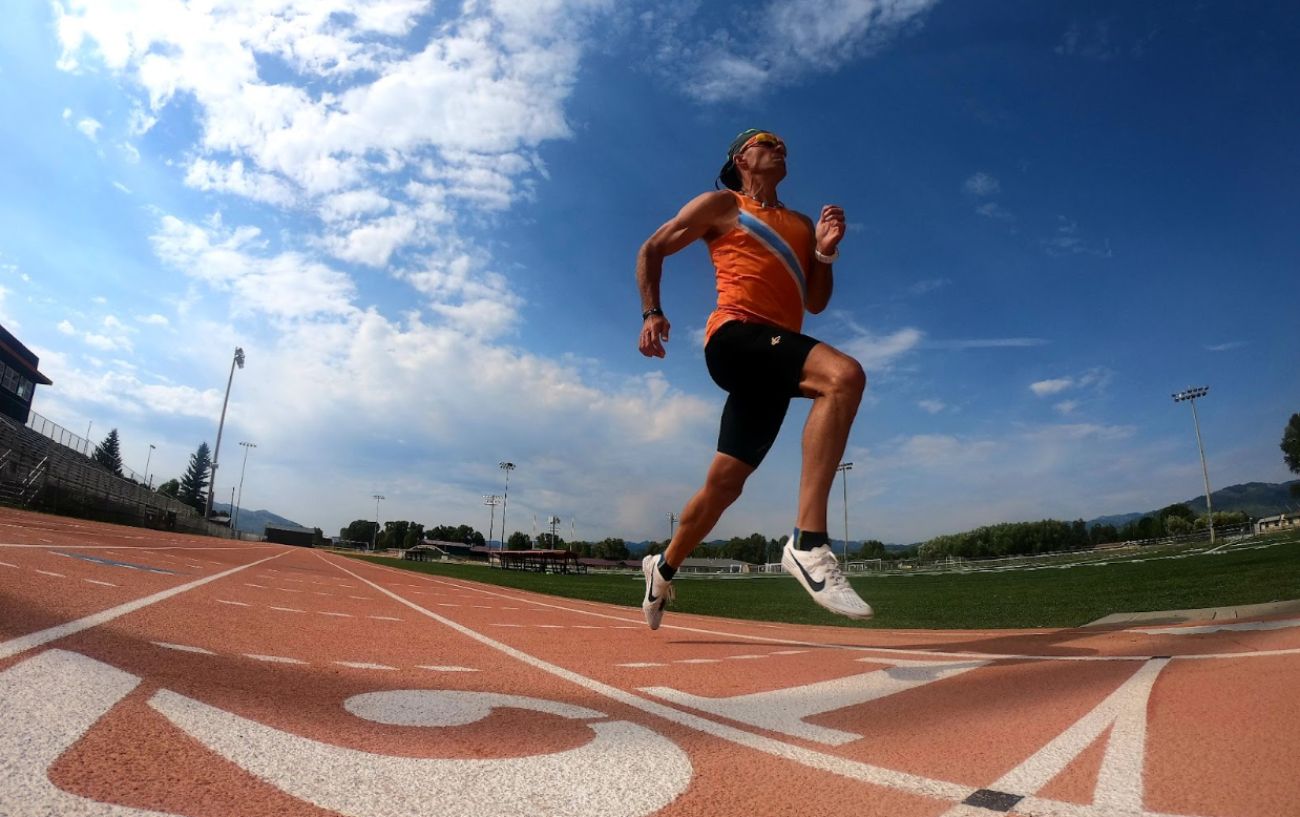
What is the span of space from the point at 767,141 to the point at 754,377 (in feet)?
5.16

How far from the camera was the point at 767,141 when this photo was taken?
3875mm

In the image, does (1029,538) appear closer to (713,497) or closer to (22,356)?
(713,497)

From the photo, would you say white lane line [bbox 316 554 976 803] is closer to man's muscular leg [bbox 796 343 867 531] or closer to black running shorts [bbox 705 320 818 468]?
man's muscular leg [bbox 796 343 867 531]

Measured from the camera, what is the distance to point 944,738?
6.05ft

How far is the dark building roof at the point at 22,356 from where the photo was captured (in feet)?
168

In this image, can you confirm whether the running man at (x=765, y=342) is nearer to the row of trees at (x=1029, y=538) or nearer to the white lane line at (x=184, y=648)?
the white lane line at (x=184, y=648)

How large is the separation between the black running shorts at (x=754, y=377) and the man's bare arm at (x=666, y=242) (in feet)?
1.05

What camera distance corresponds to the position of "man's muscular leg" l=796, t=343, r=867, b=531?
3.05m

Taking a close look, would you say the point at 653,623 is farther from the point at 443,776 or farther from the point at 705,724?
the point at 443,776

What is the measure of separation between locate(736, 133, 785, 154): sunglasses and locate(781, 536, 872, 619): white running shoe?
2.42 metres

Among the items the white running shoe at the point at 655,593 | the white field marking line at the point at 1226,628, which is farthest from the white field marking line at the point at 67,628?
the white field marking line at the point at 1226,628

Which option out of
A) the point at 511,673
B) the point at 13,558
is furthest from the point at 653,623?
the point at 13,558

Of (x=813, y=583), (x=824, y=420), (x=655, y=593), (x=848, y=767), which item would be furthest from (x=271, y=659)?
(x=824, y=420)

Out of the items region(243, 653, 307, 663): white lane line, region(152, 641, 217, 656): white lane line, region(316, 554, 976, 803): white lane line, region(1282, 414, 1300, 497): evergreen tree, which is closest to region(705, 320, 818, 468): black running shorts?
region(316, 554, 976, 803): white lane line
